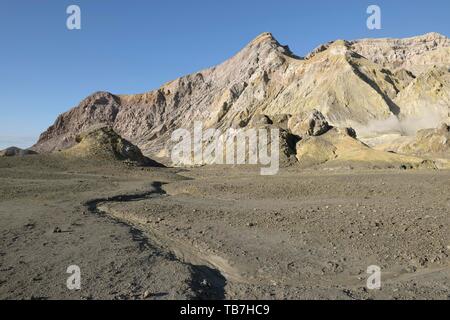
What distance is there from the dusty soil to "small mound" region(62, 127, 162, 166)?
18.0 meters

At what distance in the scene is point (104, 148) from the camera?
4500cm

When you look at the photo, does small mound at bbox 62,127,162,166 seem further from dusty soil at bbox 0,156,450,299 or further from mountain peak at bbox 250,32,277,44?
mountain peak at bbox 250,32,277,44

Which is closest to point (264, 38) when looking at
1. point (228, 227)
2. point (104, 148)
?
point (104, 148)

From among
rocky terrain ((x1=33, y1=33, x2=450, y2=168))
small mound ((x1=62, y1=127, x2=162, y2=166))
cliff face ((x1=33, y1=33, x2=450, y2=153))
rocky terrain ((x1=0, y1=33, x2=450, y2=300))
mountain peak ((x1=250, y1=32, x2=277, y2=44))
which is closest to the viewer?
rocky terrain ((x1=0, y1=33, x2=450, y2=300))

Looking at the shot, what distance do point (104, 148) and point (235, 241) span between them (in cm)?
3291

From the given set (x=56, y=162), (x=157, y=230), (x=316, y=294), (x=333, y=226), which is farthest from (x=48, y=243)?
(x=56, y=162)

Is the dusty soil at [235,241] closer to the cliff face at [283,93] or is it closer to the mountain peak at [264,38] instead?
the cliff face at [283,93]

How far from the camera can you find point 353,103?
97.9 metres

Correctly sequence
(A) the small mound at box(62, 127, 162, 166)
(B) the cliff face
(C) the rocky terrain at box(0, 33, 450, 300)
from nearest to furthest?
(C) the rocky terrain at box(0, 33, 450, 300), (A) the small mound at box(62, 127, 162, 166), (B) the cliff face

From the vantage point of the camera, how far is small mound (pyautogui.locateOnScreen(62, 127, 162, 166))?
4362 centimetres

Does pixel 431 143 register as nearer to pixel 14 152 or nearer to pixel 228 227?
pixel 228 227

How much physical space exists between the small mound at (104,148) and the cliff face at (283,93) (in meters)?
27.5

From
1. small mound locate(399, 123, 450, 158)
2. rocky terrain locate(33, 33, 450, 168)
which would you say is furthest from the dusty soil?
rocky terrain locate(33, 33, 450, 168)
